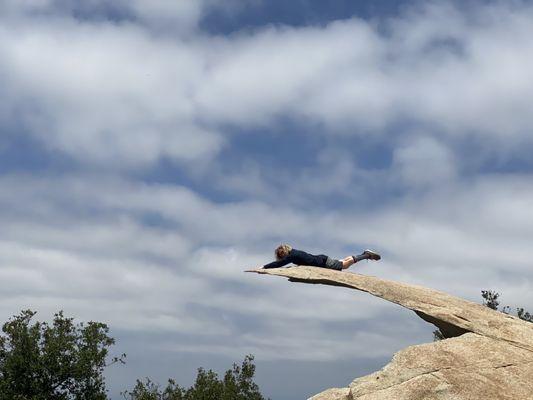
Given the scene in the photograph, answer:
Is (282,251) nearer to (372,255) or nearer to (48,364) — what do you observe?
(372,255)

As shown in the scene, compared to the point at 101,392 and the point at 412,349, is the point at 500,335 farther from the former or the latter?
the point at 101,392

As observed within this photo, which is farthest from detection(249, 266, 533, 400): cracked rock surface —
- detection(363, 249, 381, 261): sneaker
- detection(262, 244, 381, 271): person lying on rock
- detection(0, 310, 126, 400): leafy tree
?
detection(0, 310, 126, 400): leafy tree

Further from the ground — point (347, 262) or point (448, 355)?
point (347, 262)

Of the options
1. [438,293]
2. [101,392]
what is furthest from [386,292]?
[101,392]

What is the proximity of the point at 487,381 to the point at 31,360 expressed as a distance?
3358 centimetres

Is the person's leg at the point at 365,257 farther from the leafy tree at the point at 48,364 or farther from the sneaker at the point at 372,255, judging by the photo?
the leafy tree at the point at 48,364

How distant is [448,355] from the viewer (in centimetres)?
2030

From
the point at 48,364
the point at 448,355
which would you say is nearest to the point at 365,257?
the point at 448,355

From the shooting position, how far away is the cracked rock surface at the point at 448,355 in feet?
63.1

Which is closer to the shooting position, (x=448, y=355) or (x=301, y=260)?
(x=448, y=355)

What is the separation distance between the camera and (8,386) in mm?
43344

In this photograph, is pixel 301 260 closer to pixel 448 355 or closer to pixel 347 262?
pixel 347 262

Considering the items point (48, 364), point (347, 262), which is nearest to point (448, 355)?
point (347, 262)

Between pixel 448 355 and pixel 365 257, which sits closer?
pixel 448 355
